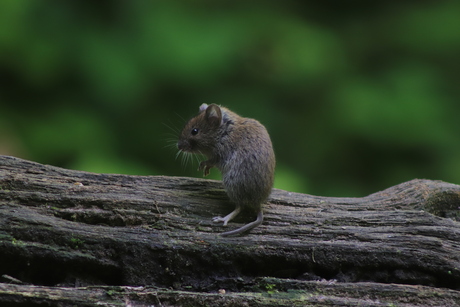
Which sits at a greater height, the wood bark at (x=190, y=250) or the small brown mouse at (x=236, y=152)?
the small brown mouse at (x=236, y=152)

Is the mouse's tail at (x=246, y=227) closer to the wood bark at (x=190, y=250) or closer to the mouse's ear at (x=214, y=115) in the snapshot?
the wood bark at (x=190, y=250)

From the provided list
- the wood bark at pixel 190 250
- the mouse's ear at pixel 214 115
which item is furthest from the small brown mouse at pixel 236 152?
the wood bark at pixel 190 250

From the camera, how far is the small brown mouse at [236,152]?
3.97 meters

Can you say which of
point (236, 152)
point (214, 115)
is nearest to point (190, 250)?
point (236, 152)

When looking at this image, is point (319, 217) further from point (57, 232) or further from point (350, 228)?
point (57, 232)

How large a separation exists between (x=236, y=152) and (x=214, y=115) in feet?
1.64

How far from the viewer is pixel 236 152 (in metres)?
4.28

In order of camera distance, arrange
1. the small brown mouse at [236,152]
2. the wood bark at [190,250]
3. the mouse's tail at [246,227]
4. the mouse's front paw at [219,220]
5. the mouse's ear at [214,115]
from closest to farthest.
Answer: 1. the wood bark at [190,250]
2. the mouse's tail at [246,227]
3. the mouse's front paw at [219,220]
4. the small brown mouse at [236,152]
5. the mouse's ear at [214,115]

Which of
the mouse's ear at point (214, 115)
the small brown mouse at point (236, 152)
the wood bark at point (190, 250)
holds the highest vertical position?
the mouse's ear at point (214, 115)

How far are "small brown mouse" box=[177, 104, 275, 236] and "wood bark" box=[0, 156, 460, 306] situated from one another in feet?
0.43

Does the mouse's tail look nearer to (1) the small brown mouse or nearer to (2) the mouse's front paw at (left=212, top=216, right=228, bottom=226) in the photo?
(1) the small brown mouse

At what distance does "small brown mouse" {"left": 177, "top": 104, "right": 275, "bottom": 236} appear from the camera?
397 cm

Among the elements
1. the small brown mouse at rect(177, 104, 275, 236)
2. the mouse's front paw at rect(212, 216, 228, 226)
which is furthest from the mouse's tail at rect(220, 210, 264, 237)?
the mouse's front paw at rect(212, 216, 228, 226)

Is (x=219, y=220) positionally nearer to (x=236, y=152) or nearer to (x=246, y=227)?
(x=246, y=227)
